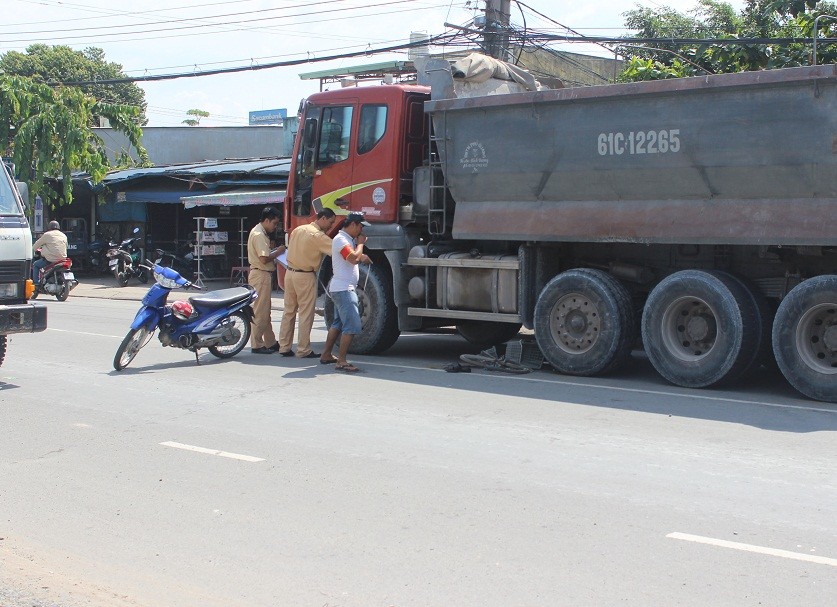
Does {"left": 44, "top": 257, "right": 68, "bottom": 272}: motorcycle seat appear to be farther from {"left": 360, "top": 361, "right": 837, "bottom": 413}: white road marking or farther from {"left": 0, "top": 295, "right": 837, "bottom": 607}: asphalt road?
{"left": 360, "top": 361, "right": 837, "bottom": 413}: white road marking

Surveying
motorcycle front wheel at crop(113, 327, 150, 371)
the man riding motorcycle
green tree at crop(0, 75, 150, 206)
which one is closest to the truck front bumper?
motorcycle front wheel at crop(113, 327, 150, 371)

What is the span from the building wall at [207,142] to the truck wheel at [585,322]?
2740 centimetres

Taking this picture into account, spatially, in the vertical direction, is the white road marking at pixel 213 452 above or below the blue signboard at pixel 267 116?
below

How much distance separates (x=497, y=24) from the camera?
19922 millimetres

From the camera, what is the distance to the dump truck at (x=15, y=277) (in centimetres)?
989

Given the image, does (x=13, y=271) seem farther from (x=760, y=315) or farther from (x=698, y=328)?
(x=760, y=315)

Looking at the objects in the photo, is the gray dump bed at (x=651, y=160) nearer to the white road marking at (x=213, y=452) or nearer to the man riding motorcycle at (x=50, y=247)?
the white road marking at (x=213, y=452)

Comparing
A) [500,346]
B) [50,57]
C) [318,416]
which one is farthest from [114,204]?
[50,57]

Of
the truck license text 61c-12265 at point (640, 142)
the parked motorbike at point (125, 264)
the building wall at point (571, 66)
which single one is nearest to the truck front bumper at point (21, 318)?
the truck license text 61c-12265 at point (640, 142)

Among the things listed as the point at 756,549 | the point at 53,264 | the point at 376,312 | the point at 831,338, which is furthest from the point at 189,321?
the point at 53,264

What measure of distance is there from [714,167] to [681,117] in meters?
0.56

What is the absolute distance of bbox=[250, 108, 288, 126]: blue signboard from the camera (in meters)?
47.8

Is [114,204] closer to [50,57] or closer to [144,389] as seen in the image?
[144,389]

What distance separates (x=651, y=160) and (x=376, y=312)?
4014mm
